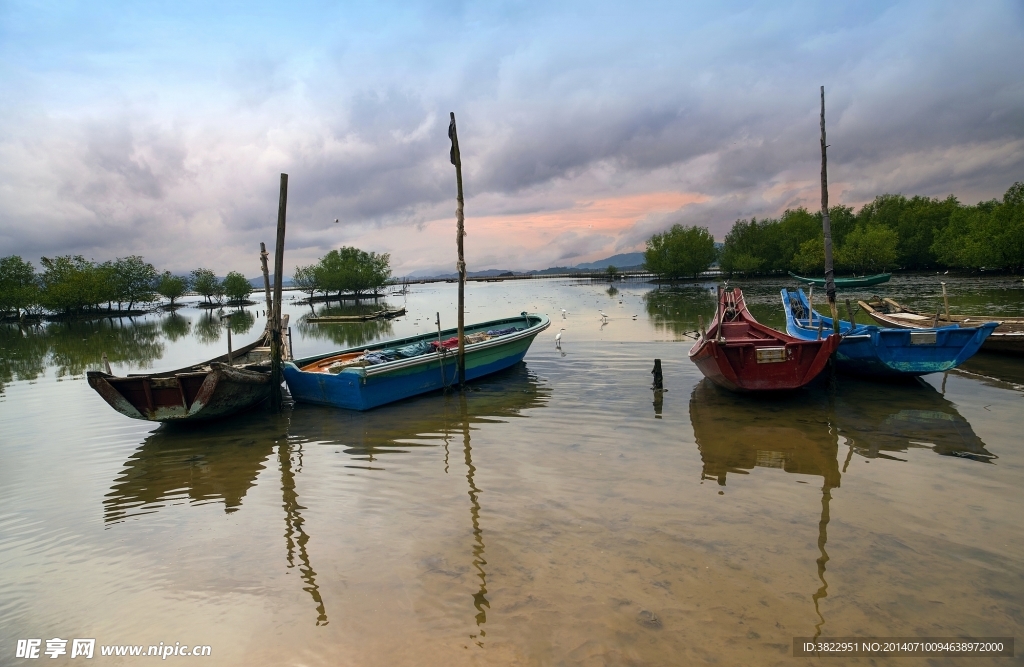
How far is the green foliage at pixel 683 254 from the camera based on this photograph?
73.8m

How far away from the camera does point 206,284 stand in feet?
262

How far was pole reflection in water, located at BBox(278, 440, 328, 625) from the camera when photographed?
4.48 m

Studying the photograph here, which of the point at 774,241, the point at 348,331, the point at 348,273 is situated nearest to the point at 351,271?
the point at 348,273

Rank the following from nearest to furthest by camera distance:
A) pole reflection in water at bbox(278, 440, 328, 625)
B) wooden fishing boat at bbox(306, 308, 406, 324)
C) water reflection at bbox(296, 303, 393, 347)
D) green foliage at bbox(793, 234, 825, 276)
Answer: pole reflection in water at bbox(278, 440, 328, 625)
water reflection at bbox(296, 303, 393, 347)
wooden fishing boat at bbox(306, 308, 406, 324)
green foliage at bbox(793, 234, 825, 276)

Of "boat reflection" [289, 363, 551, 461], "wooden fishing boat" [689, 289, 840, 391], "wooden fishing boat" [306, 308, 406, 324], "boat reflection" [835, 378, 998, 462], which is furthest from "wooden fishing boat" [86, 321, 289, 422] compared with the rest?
"wooden fishing boat" [306, 308, 406, 324]

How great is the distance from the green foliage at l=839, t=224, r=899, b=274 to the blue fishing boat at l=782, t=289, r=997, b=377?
59312 mm

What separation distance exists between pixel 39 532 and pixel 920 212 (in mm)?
84744

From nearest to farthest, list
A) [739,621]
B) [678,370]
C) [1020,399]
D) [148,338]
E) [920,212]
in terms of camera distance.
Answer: [739,621] < [1020,399] < [678,370] < [148,338] < [920,212]

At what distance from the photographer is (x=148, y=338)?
31703 millimetres

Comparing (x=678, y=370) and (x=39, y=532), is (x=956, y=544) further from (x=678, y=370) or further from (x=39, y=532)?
(x=39, y=532)

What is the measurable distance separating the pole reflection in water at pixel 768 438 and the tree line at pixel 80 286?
6921 centimetres

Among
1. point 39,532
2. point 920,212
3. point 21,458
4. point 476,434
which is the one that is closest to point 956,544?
point 476,434

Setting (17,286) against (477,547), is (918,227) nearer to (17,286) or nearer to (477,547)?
(477,547)

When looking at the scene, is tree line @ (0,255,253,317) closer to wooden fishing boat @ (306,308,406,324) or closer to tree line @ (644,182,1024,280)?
wooden fishing boat @ (306,308,406,324)
